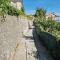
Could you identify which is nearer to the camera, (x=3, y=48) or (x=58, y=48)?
(x=3, y=48)

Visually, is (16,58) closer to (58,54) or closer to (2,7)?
(58,54)

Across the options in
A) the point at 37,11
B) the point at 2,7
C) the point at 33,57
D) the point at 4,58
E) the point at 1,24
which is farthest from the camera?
the point at 37,11

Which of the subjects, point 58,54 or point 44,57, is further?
point 44,57

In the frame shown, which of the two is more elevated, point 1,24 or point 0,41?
point 1,24

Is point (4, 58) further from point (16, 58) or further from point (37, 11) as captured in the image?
point (37, 11)

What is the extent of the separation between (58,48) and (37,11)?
64.9m

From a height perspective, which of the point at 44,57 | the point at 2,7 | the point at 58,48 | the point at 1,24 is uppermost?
the point at 2,7

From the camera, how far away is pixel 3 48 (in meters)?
10.3

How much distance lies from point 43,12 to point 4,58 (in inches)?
2699

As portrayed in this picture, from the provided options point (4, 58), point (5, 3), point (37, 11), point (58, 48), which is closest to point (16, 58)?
point (58, 48)

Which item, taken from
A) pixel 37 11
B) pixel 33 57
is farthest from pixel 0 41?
pixel 37 11

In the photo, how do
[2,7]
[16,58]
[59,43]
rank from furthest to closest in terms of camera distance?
[2,7]
[16,58]
[59,43]

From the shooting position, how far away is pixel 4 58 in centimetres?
986

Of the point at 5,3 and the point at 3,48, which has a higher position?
the point at 5,3
